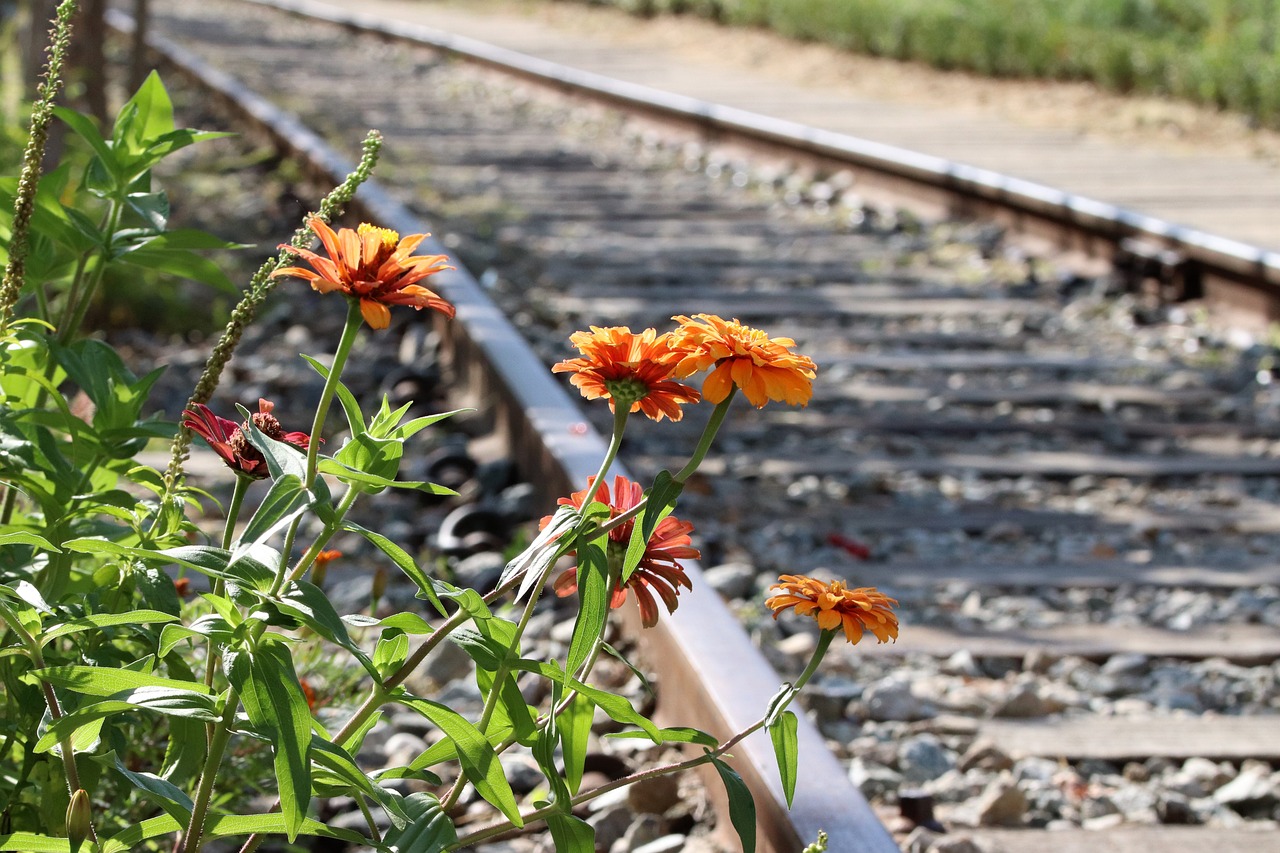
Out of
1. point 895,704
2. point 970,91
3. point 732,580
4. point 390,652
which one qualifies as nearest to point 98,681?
point 390,652

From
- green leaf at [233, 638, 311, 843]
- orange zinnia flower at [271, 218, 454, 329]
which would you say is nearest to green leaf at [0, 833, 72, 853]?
green leaf at [233, 638, 311, 843]

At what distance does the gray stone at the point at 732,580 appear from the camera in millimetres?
3525

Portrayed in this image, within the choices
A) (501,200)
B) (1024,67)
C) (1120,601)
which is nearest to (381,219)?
(501,200)

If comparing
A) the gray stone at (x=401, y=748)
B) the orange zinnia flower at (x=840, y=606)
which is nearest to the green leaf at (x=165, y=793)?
the orange zinnia flower at (x=840, y=606)

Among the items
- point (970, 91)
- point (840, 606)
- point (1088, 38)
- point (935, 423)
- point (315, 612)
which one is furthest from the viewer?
point (970, 91)

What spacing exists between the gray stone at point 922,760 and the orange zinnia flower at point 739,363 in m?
1.54

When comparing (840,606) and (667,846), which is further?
(667,846)

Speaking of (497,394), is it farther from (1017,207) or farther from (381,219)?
(1017,207)

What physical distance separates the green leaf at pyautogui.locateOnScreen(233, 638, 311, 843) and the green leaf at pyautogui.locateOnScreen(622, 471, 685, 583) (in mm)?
342

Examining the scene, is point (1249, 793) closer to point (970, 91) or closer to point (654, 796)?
point (654, 796)

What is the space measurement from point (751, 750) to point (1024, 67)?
13.9 meters

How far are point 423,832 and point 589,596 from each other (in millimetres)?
288

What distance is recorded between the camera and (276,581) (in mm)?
1340

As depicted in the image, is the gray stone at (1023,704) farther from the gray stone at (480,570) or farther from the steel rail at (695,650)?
the gray stone at (480,570)
